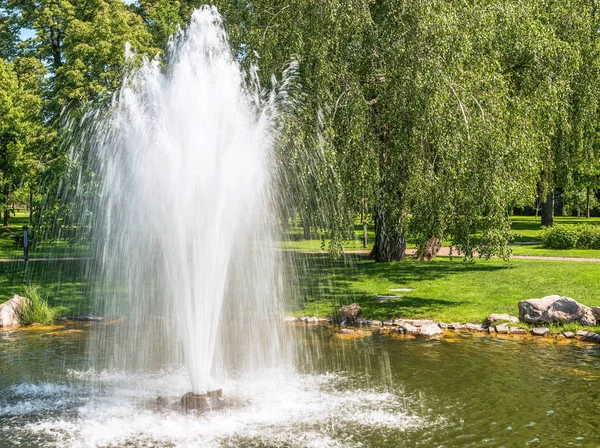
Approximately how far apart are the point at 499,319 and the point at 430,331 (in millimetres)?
1721

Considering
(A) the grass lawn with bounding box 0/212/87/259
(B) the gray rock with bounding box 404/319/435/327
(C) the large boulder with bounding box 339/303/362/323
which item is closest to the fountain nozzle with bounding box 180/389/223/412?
(B) the gray rock with bounding box 404/319/435/327

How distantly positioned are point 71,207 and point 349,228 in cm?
1492

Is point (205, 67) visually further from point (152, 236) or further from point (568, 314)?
point (568, 314)

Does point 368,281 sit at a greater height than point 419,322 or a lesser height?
greater

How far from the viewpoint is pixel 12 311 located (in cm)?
1647

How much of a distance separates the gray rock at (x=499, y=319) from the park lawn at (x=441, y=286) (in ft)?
1.22

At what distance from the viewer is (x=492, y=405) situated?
9.29 m

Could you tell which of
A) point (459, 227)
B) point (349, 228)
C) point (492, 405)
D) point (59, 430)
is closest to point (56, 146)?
point (349, 228)

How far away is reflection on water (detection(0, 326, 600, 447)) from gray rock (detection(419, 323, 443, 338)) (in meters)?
0.71

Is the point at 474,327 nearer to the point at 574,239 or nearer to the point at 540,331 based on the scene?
the point at 540,331

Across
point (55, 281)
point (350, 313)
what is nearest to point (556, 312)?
point (350, 313)

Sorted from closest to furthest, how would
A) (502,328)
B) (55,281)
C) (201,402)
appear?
(201,402) < (502,328) < (55,281)

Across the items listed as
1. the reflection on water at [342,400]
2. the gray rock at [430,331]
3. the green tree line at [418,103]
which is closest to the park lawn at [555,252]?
the green tree line at [418,103]

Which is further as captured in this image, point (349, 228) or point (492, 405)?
point (349, 228)
